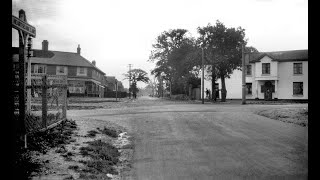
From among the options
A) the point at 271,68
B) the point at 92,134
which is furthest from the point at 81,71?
the point at 92,134

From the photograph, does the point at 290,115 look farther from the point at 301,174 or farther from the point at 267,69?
the point at 267,69

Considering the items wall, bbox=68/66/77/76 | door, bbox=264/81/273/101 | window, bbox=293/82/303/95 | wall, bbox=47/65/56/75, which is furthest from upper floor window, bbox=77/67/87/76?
window, bbox=293/82/303/95

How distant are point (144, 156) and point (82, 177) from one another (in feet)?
7.50

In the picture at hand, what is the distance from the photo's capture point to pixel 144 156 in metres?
6.95

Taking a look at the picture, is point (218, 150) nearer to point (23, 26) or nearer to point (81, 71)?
point (23, 26)

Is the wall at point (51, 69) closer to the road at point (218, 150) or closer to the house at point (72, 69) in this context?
the house at point (72, 69)

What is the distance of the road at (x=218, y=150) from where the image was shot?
562cm

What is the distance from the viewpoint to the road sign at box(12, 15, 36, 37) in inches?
168

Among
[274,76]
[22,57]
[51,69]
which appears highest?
[51,69]

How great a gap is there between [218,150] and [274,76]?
41238mm

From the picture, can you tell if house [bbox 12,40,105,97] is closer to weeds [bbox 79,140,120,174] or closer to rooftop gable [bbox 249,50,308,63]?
rooftop gable [bbox 249,50,308,63]

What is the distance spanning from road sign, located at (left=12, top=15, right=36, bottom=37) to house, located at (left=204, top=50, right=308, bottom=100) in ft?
134

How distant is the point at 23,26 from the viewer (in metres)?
4.61
